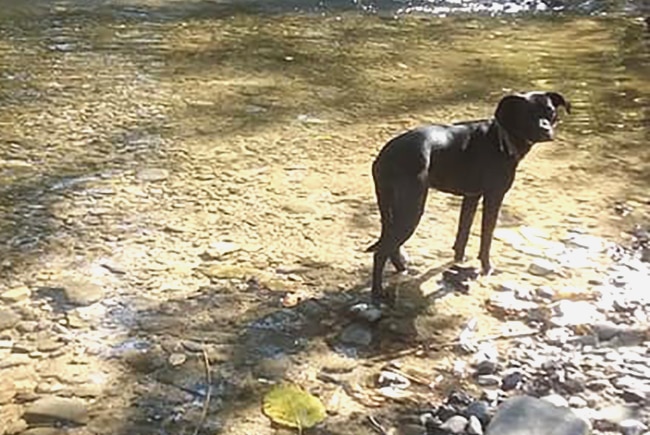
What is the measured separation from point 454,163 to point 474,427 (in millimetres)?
1149

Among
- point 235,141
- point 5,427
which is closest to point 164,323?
point 5,427

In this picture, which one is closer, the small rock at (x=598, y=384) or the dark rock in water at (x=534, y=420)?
the dark rock in water at (x=534, y=420)

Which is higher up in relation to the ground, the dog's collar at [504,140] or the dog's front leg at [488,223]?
the dog's collar at [504,140]

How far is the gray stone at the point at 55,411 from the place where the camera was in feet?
11.0

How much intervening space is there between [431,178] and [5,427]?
1.75m

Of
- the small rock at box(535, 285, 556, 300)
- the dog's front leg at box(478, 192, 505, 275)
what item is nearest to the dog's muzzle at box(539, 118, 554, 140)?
the dog's front leg at box(478, 192, 505, 275)

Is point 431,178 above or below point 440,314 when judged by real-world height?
above

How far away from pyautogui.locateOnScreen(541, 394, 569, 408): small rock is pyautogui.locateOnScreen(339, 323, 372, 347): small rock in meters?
0.69

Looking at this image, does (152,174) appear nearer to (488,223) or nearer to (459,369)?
(488,223)

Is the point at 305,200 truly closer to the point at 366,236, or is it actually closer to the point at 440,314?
the point at 366,236

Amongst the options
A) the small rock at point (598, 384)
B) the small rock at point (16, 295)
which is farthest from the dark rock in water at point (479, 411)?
the small rock at point (16, 295)

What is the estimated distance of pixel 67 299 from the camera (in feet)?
13.6

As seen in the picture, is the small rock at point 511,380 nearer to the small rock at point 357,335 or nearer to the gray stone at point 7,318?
the small rock at point 357,335

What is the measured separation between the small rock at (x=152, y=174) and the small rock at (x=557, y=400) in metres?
2.60
